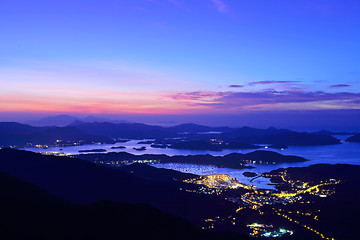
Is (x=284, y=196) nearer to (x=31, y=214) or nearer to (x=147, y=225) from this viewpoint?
(x=147, y=225)

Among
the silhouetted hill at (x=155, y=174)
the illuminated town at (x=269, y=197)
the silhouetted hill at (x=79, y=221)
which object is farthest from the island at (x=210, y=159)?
the silhouetted hill at (x=79, y=221)

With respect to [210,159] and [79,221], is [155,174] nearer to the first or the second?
[210,159]

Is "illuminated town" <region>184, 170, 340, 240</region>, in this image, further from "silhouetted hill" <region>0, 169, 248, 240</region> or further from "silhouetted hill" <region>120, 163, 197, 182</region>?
"silhouetted hill" <region>0, 169, 248, 240</region>

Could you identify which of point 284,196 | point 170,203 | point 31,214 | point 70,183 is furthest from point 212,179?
point 31,214

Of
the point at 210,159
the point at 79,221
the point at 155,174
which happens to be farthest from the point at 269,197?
the point at 210,159

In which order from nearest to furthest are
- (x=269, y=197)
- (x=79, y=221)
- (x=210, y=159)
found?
(x=79, y=221), (x=269, y=197), (x=210, y=159)

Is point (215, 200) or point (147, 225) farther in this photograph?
point (215, 200)

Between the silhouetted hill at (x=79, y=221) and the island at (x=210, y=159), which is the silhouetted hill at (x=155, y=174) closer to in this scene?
the island at (x=210, y=159)

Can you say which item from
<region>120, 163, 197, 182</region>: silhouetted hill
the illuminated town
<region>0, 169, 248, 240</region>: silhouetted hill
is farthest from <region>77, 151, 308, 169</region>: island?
<region>0, 169, 248, 240</region>: silhouetted hill
